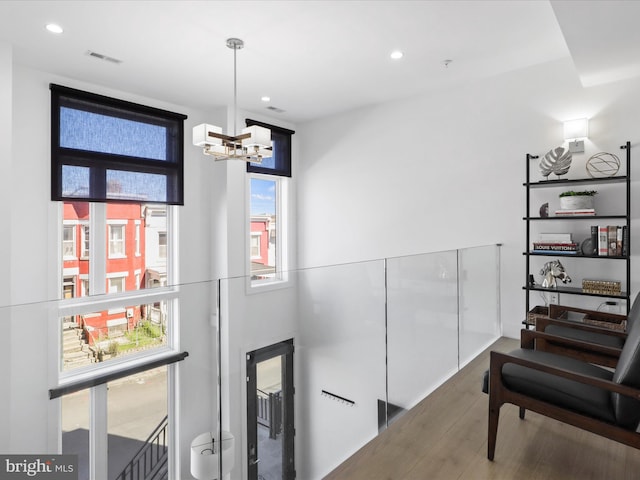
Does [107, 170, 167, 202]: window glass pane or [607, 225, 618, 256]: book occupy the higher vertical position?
[107, 170, 167, 202]: window glass pane

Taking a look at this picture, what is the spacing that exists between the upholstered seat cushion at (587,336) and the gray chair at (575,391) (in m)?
0.42

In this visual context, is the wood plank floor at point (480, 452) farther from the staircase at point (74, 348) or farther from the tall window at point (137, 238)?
the tall window at point (137, 238)

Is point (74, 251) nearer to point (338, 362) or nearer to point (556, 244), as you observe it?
point (338, 362)

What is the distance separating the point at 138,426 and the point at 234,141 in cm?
217

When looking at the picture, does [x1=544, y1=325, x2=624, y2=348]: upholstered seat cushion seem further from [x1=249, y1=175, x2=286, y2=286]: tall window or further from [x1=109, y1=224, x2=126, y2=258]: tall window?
[x1=109, y1=224, x2=126, y2=258]: tall window

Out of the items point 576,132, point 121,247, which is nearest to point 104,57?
point 121,247

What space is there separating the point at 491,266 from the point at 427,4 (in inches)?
94.5

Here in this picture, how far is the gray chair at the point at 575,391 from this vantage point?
5.28 feet

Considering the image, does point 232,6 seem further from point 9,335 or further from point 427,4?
point 9,335

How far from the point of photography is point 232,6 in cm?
263

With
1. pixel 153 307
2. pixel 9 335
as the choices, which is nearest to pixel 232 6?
pixel 153 307

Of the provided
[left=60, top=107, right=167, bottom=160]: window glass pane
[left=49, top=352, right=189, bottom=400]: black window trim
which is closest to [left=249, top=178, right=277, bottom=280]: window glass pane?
[left=60, top=107, right=167, bottom=160]: window glass pane

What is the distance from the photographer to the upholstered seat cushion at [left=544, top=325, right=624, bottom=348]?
237 centimetres

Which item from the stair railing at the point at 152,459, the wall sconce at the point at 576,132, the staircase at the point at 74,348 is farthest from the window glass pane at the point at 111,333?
the wall sconce at the point at 576,132
